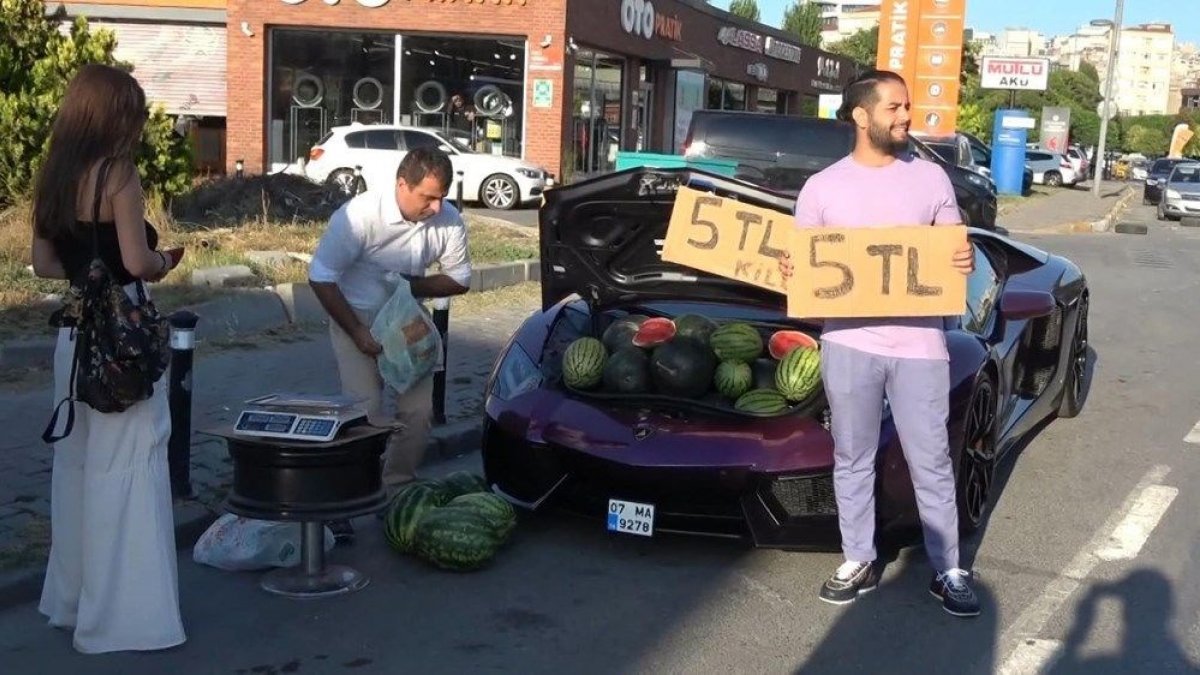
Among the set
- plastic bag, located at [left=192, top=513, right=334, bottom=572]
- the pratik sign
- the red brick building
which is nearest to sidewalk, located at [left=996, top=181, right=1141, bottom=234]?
the pratik sign

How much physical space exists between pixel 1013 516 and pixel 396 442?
2.89 meters

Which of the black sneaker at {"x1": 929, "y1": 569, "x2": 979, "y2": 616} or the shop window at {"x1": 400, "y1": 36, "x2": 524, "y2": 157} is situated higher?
the shop window at {"x1": 400, "y1": 36, "x2": 524, "y2": 157}

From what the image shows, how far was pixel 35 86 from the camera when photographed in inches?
510

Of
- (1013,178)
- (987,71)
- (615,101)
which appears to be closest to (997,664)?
(615,101)

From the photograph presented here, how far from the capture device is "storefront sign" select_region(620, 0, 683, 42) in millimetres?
30627

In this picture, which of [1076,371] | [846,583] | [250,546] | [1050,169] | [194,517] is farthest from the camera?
[1050,169]

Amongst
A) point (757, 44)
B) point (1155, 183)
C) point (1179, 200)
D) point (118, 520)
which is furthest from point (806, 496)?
point (1155, 183)

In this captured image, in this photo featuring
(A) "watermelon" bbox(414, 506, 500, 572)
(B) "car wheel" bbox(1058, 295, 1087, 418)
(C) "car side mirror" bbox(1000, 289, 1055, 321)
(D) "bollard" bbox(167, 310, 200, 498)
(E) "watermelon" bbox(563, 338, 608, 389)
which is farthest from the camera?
(B) "car wheel" bbox(1058, 295, 1087, 418)

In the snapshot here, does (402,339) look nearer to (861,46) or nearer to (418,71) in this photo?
(418,71)

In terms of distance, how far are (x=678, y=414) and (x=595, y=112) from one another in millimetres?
25965

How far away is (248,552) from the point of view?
17.4ft

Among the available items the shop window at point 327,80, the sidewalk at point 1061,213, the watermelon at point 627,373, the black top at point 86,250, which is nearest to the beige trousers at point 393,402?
the watermelon at point 627,373

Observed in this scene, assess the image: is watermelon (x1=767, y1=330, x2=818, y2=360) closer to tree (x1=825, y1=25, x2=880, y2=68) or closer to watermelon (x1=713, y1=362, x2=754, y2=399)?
watermelon (x1=713, y1=362, x2=754, y2=399)

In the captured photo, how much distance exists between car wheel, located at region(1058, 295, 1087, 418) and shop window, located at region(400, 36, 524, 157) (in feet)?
67.0
